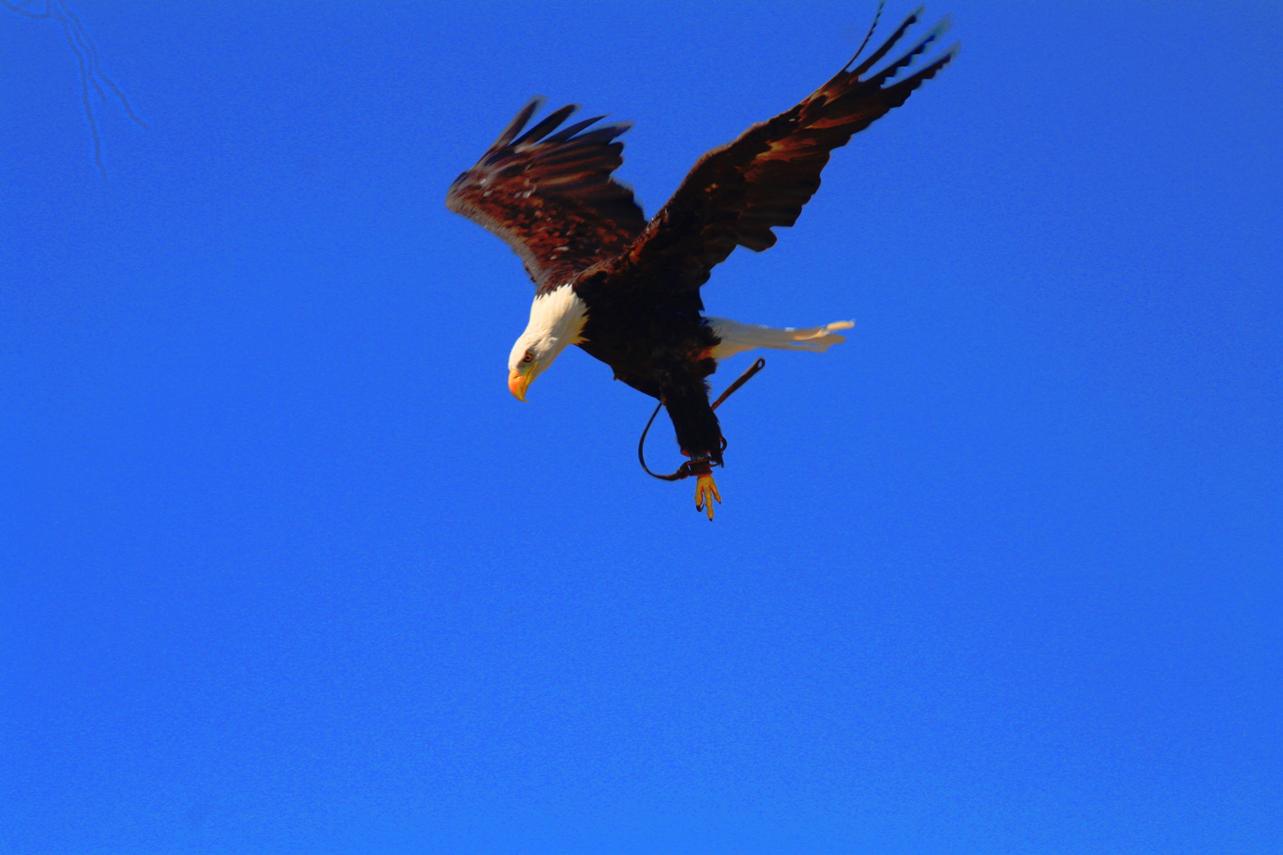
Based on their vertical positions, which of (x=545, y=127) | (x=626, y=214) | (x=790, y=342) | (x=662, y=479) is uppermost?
(x=545, y=127)

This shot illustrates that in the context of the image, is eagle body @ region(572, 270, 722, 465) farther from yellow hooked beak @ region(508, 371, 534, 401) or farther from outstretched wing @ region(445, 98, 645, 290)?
outstretched wing @ region(445, 98, 645, 290)

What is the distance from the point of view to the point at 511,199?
12.8 meters

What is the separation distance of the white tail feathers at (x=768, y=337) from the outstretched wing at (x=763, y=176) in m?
0.38

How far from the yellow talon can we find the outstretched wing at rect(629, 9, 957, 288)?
1087 millimetres

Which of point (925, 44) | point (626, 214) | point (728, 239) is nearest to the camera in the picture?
point (925, 44)

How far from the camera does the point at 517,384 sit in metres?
10.5

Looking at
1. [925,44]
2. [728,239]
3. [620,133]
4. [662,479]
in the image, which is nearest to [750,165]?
[728,239]

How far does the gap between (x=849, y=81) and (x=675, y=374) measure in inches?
78.2

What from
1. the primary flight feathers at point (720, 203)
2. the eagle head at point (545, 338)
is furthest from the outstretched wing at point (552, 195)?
the eagle head at point (545, 338)

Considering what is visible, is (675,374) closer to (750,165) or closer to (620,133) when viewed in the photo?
(750,165)

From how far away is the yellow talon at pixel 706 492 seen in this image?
10.4 metres

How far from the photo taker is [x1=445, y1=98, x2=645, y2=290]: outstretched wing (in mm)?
12250

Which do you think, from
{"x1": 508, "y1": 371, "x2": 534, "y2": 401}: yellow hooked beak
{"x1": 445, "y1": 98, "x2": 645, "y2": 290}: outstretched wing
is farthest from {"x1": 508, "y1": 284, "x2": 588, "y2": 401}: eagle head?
{"x1": 445, "y1": 98, "x2": 645, "y2": 290}: outstretched wing

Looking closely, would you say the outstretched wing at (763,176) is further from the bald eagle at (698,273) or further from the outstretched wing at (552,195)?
the outstretched wing at (552,195)
